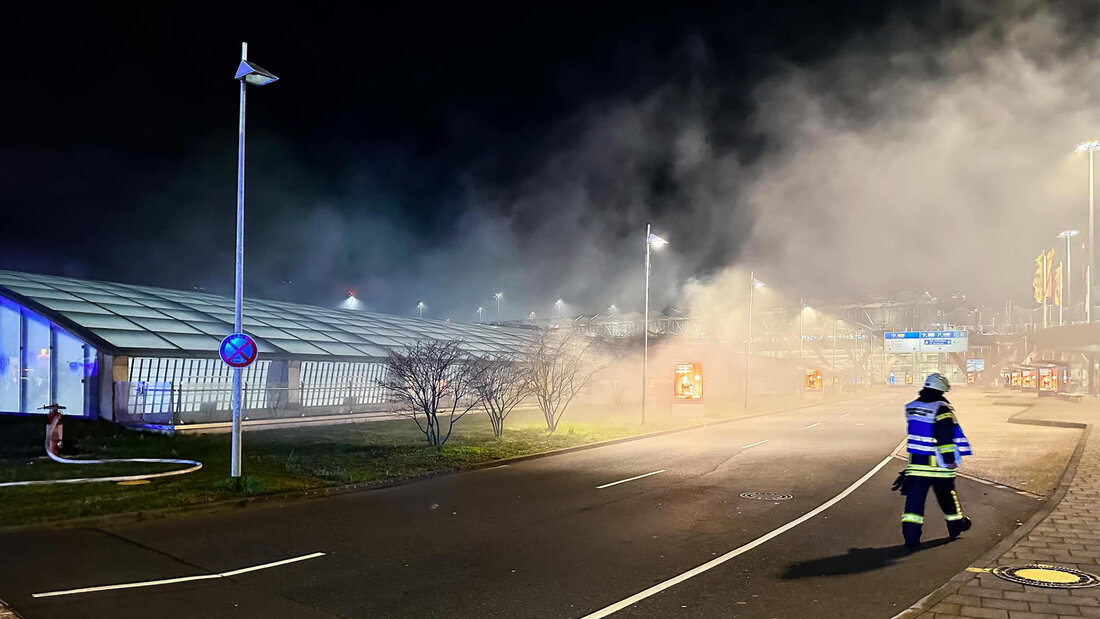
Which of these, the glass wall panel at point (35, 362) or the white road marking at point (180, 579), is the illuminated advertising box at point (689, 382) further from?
the white road marking at point (180, 579)

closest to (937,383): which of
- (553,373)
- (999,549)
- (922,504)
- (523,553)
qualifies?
(922,504)

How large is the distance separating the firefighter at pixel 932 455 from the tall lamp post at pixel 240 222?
10.9 meters

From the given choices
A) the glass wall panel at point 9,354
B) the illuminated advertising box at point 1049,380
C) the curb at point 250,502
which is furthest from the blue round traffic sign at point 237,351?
the illuminated advertising box at point 1049,380

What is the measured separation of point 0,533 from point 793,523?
35.8ft

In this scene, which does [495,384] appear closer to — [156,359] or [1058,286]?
[156,359]

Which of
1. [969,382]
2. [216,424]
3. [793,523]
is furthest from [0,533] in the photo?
[969,382]

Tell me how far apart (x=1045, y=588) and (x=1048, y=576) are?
50 centimetres

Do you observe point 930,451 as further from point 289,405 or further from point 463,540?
point 289,405

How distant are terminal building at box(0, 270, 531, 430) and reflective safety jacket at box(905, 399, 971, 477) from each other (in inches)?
744

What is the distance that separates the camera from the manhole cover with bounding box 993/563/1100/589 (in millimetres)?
6602

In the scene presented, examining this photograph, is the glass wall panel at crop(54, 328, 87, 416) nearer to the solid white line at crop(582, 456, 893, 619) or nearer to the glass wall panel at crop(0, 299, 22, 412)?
the glass wall panel at crop(0, 299, 22, 412)

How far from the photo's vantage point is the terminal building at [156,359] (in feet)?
75.3

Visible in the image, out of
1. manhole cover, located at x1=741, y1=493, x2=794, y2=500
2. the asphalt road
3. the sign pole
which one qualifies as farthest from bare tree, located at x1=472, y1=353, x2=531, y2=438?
manhole cover, located at x1=741, y1=493, x2=794, y2=500

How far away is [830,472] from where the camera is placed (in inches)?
619
